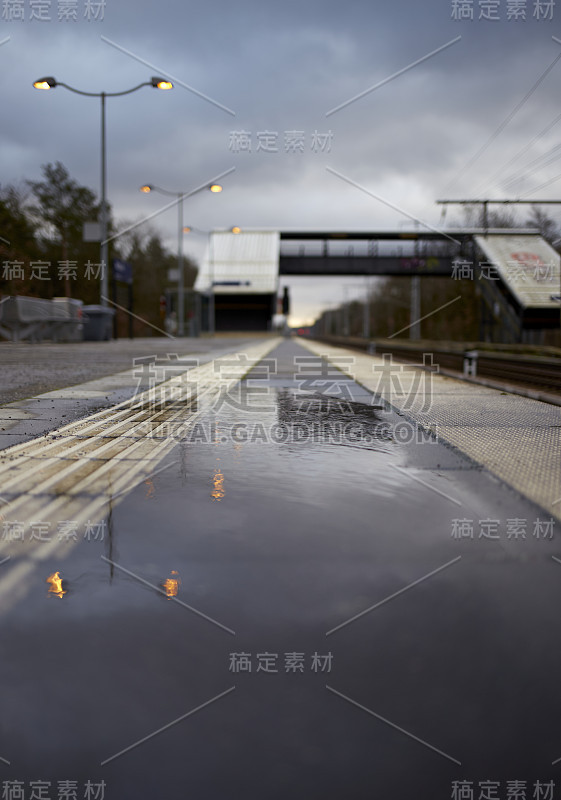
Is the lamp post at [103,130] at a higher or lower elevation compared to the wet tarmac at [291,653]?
higher

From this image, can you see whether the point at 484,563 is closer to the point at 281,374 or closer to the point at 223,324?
the point at 281,374

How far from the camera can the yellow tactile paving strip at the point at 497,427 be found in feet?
19.4

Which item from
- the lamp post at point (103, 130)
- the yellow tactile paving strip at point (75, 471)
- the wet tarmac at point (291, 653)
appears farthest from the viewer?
the lamp post at point (103, 130)

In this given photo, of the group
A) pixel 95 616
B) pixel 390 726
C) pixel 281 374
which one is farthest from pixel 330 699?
pixel 281 374

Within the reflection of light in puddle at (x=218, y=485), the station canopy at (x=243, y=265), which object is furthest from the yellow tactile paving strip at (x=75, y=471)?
the station canopy at (x=243, y=265)

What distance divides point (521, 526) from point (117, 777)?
310 centimetres

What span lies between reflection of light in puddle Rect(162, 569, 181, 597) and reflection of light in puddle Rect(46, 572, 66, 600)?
449 mm

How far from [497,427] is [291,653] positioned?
647 centimetres

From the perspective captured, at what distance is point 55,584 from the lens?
3553 mm

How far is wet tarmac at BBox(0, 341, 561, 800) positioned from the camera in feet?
7.55

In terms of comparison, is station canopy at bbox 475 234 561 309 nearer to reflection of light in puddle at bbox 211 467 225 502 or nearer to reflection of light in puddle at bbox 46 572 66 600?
reflection of light in puddle at bbox 211 467 225 502

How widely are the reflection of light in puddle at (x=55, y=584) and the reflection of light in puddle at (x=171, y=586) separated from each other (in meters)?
0.45

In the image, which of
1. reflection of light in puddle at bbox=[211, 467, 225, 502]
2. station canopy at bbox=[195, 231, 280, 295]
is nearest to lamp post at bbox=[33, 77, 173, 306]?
reflection of light in puddle at bbox=[211, 467, 225, 502]

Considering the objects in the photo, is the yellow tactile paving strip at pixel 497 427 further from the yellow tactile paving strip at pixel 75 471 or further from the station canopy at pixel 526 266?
the station canopy at pixel 526 266
